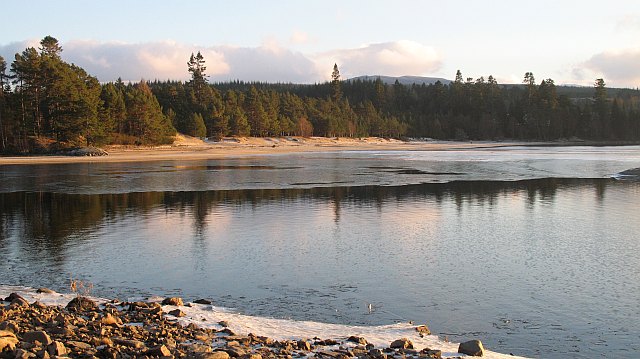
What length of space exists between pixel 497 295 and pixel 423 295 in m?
1.54

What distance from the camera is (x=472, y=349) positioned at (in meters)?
8.43

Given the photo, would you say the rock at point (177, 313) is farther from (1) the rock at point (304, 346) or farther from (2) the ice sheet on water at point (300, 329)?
(1) the rock at point (304, 346)

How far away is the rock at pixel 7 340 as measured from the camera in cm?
674

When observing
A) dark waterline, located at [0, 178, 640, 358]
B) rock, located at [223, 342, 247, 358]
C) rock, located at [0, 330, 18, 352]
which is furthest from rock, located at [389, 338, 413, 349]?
rock, located at [0, 330, 18, 352]

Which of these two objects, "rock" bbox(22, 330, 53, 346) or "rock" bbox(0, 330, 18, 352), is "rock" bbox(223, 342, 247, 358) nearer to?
"rock" bbox(22, 330, 53, 346)

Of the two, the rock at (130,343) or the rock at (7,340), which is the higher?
the rock at (7,340)

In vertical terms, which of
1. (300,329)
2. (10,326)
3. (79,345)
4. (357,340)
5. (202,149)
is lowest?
(300,329)

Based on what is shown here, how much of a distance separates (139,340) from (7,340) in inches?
67.3

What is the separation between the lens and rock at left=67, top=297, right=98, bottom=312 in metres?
9.84

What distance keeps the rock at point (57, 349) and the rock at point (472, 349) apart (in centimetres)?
542

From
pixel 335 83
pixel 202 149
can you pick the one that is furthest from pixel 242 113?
pixel 335 83

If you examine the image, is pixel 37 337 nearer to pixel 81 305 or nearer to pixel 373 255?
pixel 81 305

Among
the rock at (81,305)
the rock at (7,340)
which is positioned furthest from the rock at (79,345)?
the rock at (81,305)

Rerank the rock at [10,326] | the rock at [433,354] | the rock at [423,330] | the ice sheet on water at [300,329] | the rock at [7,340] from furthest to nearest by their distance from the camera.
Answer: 1. the rock at [423,330]
2. the ice sheet on water at [300,329]
3. the rock at [433,354]
4. the rock at [10,326]
5. the rock at [7,340]
